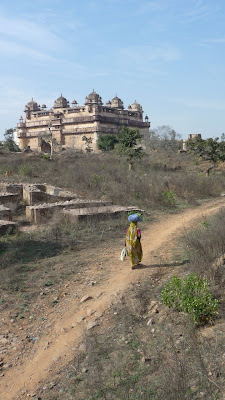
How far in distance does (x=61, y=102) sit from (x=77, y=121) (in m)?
4.60

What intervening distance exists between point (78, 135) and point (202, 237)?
40847mm

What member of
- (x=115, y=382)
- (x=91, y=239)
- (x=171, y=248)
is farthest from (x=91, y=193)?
(x=115, y=382)

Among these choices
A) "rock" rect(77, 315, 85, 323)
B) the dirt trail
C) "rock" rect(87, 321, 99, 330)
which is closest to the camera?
the dirt trail

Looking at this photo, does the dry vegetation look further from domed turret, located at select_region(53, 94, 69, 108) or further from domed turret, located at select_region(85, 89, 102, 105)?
domed turret, located at select_region(53, 94, 69, 108)

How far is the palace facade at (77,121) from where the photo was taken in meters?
45.2

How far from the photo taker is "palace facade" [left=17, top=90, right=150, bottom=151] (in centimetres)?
4519

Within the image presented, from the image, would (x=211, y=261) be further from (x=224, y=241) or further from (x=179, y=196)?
(x=179, y=196)

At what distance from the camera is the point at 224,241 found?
5.88m

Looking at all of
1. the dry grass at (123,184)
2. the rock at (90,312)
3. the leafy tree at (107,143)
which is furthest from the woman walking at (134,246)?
the leafy tree at (107,143)

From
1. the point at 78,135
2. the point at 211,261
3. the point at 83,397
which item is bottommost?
the point at 83,397

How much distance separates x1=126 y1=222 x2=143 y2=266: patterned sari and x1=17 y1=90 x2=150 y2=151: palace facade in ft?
118

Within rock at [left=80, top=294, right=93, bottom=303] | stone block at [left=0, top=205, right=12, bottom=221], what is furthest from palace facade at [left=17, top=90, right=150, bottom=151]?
rock at [left=80, top=294, right=93, bottom=303]

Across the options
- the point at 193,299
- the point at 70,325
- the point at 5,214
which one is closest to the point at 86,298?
the point at 70,325

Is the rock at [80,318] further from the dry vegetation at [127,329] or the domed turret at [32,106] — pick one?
the domed turret at [32,106]
